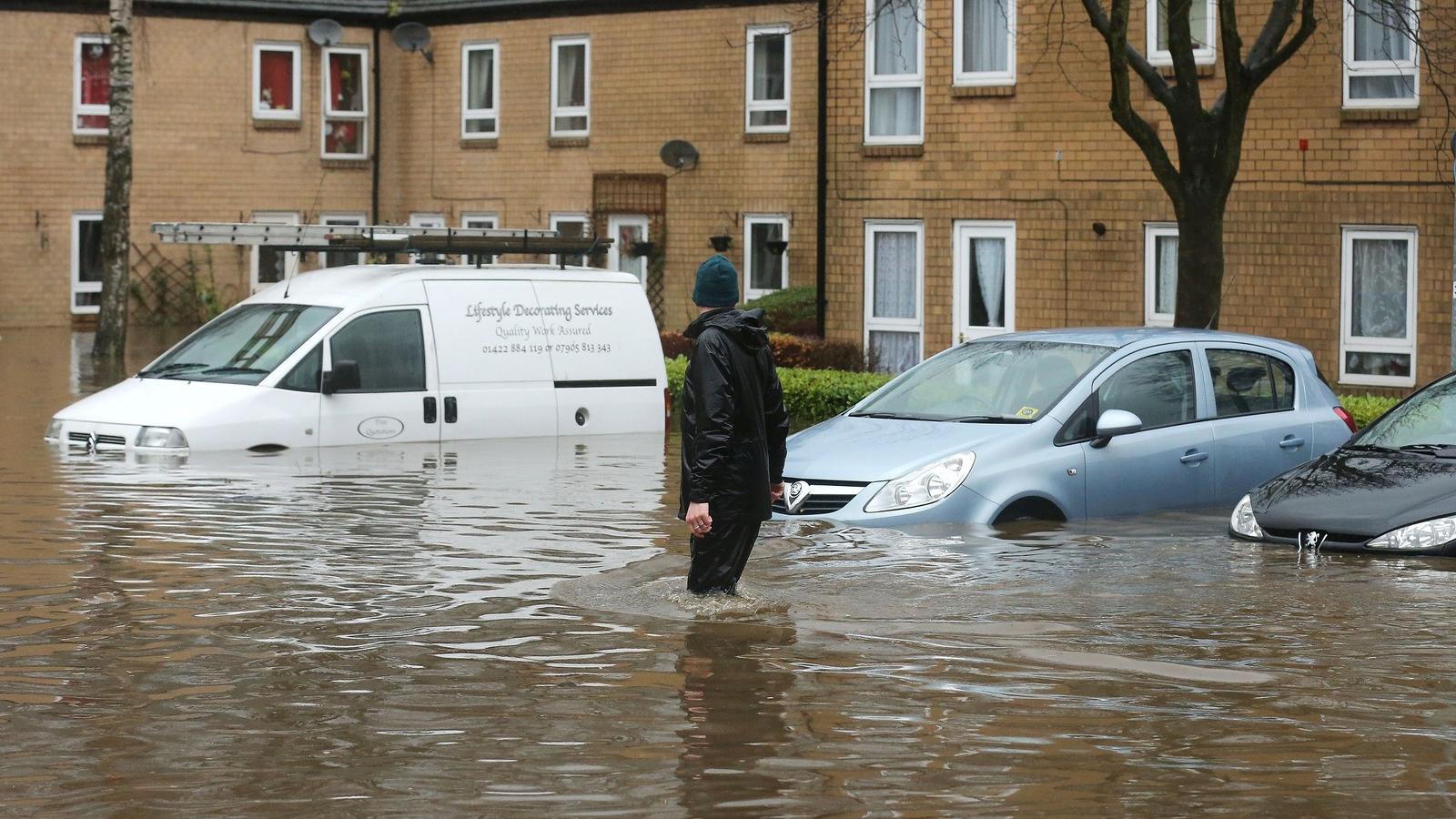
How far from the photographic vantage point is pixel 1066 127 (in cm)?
2594

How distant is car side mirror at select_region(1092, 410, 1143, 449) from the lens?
1173cm

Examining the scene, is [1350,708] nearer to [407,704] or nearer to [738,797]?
[738,797]

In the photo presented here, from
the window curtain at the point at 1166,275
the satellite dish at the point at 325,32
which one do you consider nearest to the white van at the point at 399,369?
the window curtain at the point at 1166,275

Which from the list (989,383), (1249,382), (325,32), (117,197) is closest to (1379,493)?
(1249,382)

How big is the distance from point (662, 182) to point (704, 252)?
5.07 ft

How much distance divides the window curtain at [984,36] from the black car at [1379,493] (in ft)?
50.6

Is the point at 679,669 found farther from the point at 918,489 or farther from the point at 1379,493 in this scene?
the point at 1379,493

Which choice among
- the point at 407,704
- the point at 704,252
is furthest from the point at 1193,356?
the point at 704,252

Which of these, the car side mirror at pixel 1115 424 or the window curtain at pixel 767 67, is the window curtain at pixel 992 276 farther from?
the car side mirror at pixel 1115 424

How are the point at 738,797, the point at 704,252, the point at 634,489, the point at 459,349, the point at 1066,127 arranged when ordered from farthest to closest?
the point at 704,252, the point at 1066,127, the point at 459,349, the point at 634,489, the point at 738,797

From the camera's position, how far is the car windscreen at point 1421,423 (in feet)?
37.5

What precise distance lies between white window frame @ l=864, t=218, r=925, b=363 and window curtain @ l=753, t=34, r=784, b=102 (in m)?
5.47

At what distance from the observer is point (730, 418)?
337 inches

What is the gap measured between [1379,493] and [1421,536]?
1.40 feet
